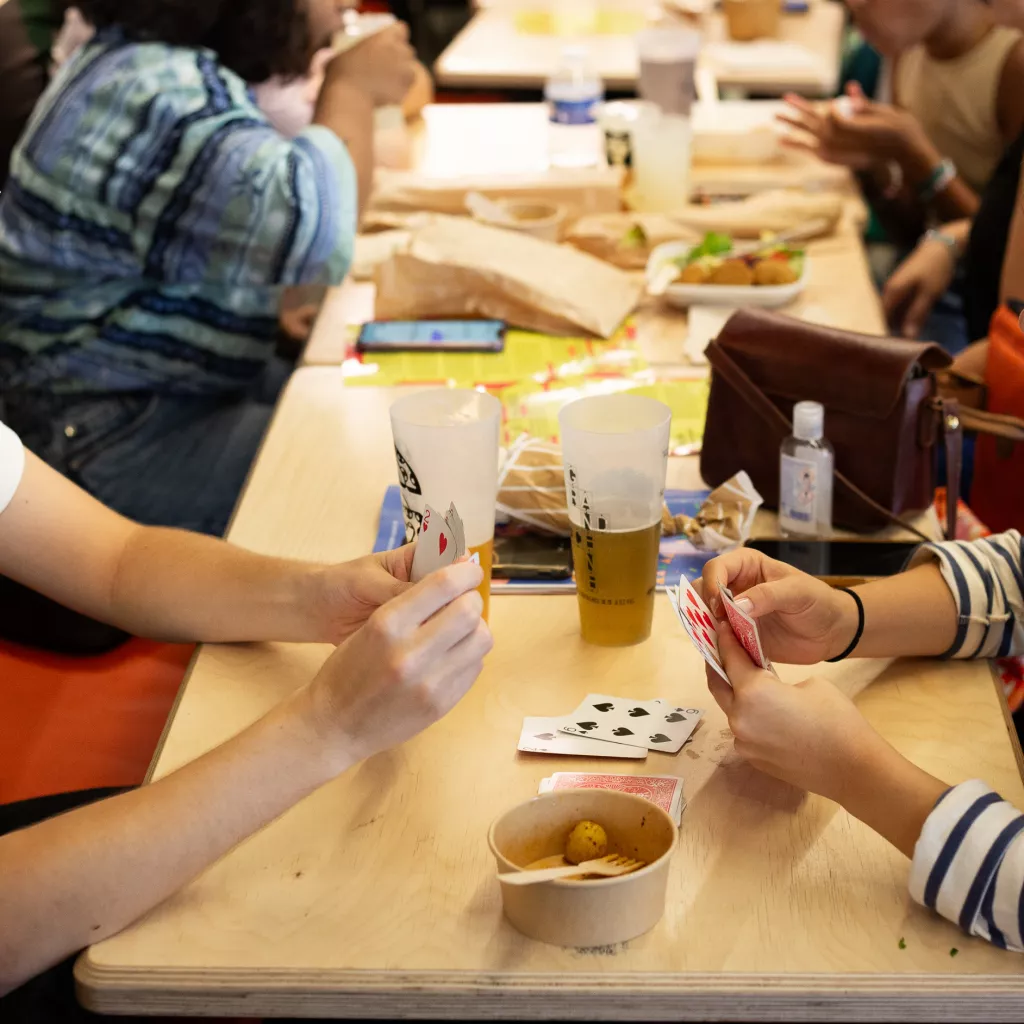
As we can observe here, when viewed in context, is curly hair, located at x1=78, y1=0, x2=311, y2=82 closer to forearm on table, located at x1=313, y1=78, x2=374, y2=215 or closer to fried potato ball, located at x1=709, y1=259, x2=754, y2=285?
forearm on table, located at x1=313, y1=78, x2=374, y2=215

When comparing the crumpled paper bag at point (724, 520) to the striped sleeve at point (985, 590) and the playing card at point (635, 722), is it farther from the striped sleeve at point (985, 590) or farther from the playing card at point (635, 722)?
the playing card at point (635, 722)

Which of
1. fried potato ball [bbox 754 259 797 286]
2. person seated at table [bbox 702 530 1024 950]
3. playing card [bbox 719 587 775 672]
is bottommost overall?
fried potato ball [bbox 754 259 797 286]

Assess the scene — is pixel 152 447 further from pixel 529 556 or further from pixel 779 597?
pixel 779 597

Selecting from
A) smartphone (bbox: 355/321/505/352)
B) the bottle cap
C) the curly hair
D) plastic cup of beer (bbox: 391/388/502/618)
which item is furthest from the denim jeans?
the bottle cap

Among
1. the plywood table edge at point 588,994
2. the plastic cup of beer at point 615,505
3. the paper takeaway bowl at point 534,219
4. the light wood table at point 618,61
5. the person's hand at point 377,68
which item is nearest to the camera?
the plywood table edge at point 588,994

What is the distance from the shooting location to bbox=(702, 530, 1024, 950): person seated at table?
31.9 inches

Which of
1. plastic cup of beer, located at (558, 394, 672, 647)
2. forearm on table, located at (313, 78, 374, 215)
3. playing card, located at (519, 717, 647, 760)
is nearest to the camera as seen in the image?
playing card, located at (519, 717, 647, 760)

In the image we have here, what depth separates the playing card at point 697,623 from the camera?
3.01 feet

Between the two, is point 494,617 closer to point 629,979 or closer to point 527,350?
point 629,979

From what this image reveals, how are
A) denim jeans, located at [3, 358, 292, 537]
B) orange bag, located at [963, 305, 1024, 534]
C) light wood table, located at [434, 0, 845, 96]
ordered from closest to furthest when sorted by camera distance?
1. orange bag, located at [963, 305, 1024, 534]
2. denim jeans, located at [3, 358, 292, 537]
3. light wood table, located at [434, 0, 845, 96]

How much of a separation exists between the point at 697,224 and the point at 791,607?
1294mm

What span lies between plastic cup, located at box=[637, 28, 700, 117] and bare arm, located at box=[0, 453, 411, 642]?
1.87 m

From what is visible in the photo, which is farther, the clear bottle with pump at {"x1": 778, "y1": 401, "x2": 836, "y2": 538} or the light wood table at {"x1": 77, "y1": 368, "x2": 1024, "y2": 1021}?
the clear bottle with pump at {"x1": 778, "y1": 401, "x2": 836, "y2": 538}

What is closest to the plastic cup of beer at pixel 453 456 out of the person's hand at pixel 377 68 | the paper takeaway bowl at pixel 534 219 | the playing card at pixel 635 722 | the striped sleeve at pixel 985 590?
the playing card at pixel 635 722
